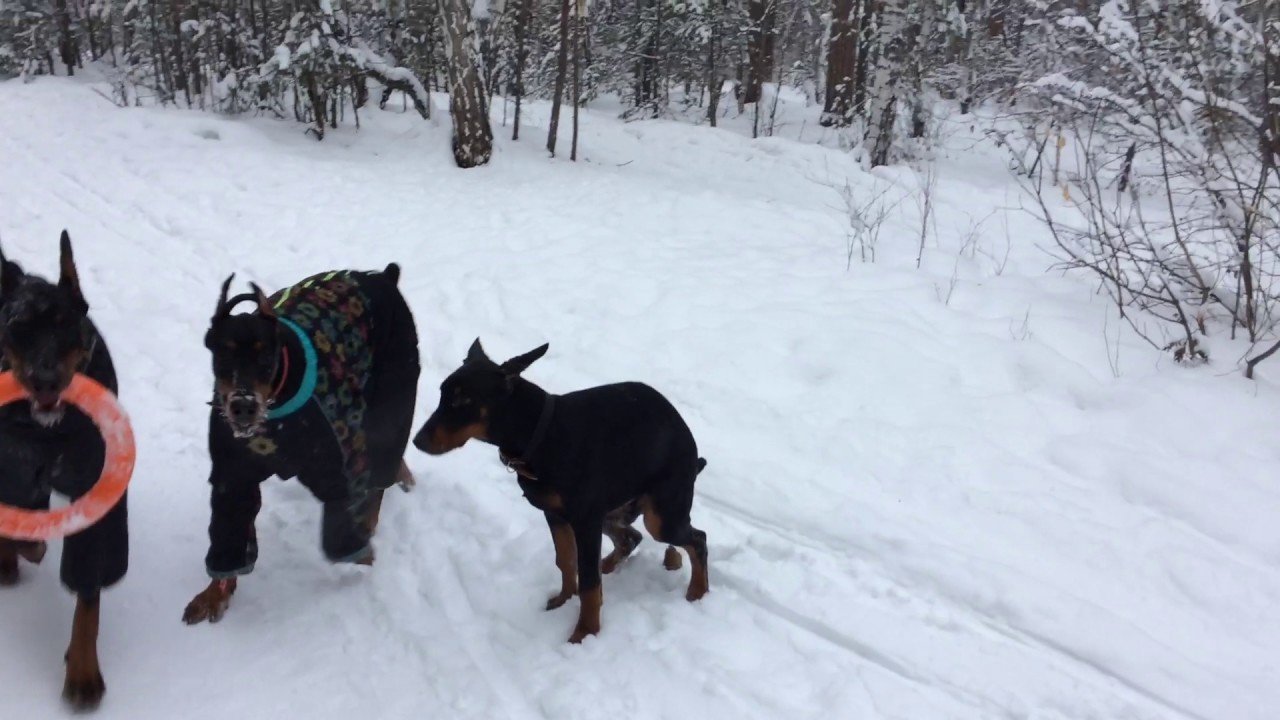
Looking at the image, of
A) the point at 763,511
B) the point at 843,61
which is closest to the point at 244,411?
the point at 763,511

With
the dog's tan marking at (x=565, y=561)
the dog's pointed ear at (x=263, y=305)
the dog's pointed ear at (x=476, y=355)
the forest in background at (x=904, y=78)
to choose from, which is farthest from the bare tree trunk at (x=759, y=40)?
the dog's pointed ear at (x=263, y=305)

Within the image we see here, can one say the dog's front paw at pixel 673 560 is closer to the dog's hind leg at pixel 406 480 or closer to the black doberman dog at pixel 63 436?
the dog's hind leg at pixel 406 480

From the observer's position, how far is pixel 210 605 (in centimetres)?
332

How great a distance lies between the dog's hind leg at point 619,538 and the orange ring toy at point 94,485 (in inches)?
74.5

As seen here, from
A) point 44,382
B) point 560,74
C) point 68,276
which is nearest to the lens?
point 44,382

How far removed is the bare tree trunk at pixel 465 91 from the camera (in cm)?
1127

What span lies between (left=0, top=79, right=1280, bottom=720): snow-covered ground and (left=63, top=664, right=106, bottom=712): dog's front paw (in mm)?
54

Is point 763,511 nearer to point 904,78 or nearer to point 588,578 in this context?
point 588,578

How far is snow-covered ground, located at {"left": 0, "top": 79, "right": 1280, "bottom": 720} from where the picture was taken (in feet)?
10.1

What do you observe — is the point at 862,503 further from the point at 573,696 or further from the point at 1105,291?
the point at 1105,291

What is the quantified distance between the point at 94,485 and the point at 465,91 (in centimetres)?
971

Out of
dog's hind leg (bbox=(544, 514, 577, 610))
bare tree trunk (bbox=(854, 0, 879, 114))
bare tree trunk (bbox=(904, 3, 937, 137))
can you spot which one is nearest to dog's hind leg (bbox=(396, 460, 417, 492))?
dog's hind leg (bbox=(544, 514, 577, 610))

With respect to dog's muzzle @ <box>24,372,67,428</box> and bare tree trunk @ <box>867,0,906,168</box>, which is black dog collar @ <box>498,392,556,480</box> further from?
bare tree trunk @ <box>867,0,906,168</box>

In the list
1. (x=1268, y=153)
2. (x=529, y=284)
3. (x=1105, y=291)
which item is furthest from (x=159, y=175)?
(x=1268, y=153)
